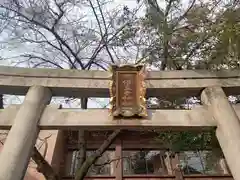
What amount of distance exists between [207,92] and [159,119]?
2.94ft

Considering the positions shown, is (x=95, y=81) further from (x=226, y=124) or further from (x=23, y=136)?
(x=226, y=124)

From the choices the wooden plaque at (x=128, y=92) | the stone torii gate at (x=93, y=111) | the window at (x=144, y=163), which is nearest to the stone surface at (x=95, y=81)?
the stone torii gate at (x=93, y=111)

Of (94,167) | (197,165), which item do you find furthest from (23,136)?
(197,165)

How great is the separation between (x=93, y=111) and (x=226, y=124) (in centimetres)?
172

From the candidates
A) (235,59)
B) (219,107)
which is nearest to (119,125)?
(219,107)

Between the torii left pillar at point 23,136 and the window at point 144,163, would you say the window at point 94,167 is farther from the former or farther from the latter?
the torii left pillar at point 23,136

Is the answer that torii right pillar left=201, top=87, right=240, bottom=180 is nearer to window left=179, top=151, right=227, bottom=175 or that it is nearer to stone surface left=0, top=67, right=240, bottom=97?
stone surface left=0, top=67, right=240, bottom=97

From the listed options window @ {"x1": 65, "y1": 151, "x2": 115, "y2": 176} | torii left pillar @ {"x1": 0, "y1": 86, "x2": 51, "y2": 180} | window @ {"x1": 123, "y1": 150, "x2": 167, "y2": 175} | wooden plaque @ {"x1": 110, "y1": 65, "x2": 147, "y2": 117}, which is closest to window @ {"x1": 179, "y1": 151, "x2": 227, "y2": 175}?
window @ {"x1": 123, "y1": 150, "x2": 167, "y2": 175}

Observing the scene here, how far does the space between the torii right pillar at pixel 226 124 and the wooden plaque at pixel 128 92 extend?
94 cm

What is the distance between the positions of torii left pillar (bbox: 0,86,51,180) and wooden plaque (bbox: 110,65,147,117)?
38.7 inches

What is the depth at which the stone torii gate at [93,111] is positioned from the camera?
3607 millimetres

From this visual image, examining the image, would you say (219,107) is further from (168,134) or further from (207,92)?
(168,134)

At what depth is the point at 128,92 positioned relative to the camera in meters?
→ 4.33

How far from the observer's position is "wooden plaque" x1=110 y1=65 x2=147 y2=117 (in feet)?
13.3
